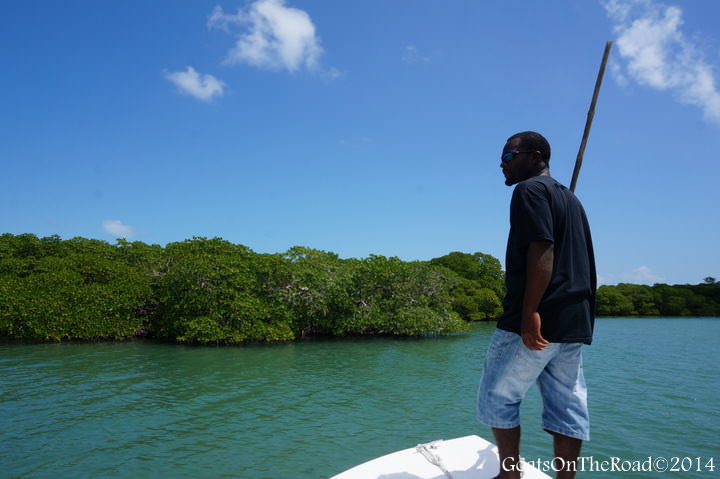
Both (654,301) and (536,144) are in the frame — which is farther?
(654,301)

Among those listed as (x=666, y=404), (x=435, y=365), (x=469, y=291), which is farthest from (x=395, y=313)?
(x=469, y=291)

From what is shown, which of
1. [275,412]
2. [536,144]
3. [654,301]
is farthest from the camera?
[654,301]

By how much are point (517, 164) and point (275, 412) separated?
821 centimetres

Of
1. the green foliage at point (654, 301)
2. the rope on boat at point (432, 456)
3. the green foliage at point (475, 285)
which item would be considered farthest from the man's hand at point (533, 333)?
the green foliage at point (654, 301)

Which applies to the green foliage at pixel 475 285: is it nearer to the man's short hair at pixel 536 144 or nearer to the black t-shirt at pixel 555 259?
the man's short hair at pixel 536 144

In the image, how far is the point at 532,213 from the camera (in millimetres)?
2129

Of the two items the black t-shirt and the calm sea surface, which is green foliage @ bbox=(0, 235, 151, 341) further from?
the black t-shirt

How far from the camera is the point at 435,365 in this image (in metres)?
15.7

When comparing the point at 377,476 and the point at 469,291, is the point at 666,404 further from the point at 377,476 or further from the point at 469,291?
the point at 469,291

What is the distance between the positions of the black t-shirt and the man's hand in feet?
0.22

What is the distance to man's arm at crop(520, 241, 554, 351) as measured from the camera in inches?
82.9

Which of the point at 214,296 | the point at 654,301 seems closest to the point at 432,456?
the point at 214,296

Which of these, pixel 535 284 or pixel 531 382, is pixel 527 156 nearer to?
pixel 535 284

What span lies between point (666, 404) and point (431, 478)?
1079 cm
